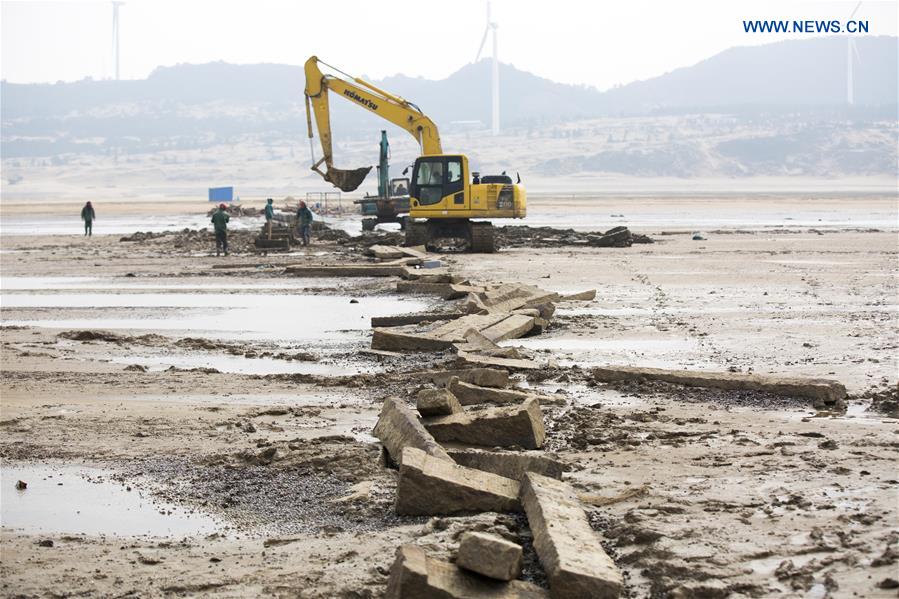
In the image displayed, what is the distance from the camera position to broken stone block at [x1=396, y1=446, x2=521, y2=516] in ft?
21.9

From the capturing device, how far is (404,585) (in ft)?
16.9

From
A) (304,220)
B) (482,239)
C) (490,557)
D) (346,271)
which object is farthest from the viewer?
(304,220)

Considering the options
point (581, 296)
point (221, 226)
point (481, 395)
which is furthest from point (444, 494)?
point (221, 226)

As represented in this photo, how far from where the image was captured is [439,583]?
17.1 ft

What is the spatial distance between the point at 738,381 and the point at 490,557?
5621 mm

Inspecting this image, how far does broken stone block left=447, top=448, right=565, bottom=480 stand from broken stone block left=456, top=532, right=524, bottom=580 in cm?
169

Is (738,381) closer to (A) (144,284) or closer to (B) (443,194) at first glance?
(A) (144,284)

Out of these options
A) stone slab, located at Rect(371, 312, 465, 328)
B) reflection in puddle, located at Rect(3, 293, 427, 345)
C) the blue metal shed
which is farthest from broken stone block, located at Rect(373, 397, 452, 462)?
the blue metal shed

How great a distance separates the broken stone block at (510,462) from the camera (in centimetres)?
710

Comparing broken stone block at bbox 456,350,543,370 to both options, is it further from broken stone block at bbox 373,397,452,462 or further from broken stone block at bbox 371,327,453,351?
broken stone block at bbox 373,397,452,462

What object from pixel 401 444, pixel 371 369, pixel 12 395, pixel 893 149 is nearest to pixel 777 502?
pixel 401 444

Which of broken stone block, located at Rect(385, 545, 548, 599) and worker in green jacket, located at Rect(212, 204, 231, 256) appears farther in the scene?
worker in green jacket, located at Rect(212, 204, 231, 256)

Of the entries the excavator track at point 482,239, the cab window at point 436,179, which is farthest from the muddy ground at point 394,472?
the cab window at point 436,179

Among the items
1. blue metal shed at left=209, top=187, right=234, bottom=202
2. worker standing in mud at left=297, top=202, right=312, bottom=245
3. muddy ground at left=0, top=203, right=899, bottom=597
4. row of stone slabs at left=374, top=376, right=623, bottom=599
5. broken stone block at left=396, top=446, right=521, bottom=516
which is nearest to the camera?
row of stone slabs at left=374, top=376, right=623, bottom=599
